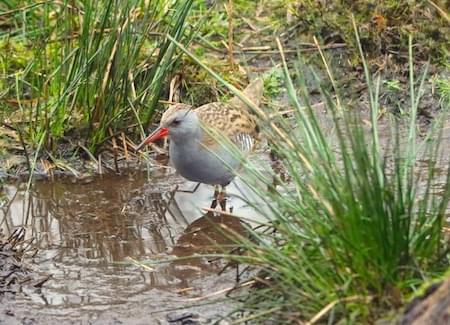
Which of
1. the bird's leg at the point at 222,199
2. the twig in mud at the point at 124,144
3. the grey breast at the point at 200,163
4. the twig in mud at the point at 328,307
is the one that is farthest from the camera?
the twig in mud at the point at 124,144

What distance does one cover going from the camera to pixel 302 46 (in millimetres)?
8680

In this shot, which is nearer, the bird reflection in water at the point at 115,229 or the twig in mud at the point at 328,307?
the twig in mud at the point at 328,307

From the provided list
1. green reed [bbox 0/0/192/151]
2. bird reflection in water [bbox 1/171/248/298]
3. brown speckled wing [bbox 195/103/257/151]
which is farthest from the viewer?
green reed [bbox 0/0/192/151]

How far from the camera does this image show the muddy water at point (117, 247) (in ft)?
17.4

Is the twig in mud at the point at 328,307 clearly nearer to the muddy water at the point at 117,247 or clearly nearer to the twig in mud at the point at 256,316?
the twig in mud at the point at 256,316

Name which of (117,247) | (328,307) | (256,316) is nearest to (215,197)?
(117,247)

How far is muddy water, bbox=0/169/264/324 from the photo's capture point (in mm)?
5316

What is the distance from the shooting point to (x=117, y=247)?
20.2 ft

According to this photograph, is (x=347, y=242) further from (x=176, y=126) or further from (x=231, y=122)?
(x=231, y=122)

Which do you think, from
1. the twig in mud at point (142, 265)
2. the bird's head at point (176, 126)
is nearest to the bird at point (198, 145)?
the bird's head at point (176, 126)

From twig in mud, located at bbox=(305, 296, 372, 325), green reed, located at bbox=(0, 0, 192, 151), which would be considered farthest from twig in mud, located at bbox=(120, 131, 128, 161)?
twig in mud, located at bbox=(305, 296, 372, 325)

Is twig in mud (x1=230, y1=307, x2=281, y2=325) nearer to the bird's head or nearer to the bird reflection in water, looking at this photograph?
the bird reflection in water

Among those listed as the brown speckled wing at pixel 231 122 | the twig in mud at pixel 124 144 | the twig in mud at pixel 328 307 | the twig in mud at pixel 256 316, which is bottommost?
the twig in mud at pixel 256 316

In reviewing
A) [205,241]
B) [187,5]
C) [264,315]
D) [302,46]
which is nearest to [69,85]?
[187,5]
